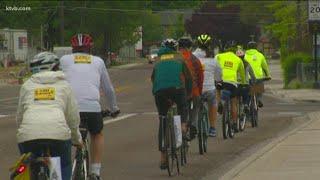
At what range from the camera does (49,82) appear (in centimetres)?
735

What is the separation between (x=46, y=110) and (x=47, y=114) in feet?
0.15

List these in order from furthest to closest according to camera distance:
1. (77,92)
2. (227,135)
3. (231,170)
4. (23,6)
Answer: (23,6), (227,135), (231,170), (77,92)

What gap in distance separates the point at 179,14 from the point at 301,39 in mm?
97612

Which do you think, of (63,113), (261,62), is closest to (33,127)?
(63,113)

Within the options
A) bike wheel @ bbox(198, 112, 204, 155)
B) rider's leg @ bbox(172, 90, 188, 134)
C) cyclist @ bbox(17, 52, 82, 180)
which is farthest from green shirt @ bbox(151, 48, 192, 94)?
cyclist @ bbox(17, 52, 82, 180)

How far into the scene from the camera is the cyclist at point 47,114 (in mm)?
7125

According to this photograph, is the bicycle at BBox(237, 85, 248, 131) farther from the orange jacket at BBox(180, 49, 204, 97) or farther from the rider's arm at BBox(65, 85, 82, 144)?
the rider's arm at BBox(65, 85, 82, 144)

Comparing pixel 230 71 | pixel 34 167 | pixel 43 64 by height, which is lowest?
pixel 34 167

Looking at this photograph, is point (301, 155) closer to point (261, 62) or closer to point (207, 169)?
point (207, 169)

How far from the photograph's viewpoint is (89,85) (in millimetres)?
9453

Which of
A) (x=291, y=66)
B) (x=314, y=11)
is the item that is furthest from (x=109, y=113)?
(x=291, y=66)

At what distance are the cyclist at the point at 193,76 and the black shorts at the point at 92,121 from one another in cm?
364

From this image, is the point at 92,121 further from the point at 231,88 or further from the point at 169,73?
the point at 231,88

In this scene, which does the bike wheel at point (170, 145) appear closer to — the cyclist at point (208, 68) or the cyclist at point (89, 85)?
the cyclist at point (89, 85)
